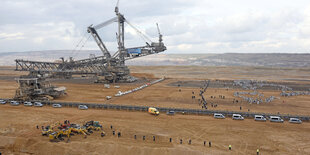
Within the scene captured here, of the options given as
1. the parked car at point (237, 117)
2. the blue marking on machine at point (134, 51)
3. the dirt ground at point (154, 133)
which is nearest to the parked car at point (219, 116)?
the dirt ground at point (154, 133)

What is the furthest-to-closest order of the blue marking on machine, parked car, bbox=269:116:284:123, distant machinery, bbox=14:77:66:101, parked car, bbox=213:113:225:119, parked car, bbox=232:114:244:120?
1. the blue marking on machine
2. distant machinery, bbox=14:77:66:101
3. parked car, bbox=213:113:225:119
4. parked car, bbox=232:114:244:120
5. parked car, bbox=269:116:284:123

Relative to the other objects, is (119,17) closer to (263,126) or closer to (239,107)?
(239,107)

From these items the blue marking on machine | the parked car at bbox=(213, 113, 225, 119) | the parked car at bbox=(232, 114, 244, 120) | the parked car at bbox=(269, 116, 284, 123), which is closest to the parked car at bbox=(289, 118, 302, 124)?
the parked car at bbox=(269, 116, 284, 123)

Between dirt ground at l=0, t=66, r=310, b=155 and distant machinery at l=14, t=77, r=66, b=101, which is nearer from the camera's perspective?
dirt ground at l=0, t=66, r=310, b=155

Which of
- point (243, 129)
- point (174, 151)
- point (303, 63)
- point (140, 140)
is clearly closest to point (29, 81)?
point (140, 140)

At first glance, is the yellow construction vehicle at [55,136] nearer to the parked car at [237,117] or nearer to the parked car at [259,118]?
the parked car at [237,117]

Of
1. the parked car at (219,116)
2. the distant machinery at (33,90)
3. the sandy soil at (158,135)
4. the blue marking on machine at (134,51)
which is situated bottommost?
the sandy soil at (158,135)

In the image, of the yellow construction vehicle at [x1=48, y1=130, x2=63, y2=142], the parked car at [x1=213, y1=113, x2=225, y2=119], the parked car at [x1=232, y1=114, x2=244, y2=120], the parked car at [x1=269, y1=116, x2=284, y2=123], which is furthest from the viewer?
the parked car at [x1=213, y1=113, x2=225, y2=119]

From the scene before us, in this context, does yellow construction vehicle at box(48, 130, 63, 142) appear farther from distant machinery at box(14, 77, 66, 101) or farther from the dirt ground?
distant machinery at box(14, 77, 66, 101)

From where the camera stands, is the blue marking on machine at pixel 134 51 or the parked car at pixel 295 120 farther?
the blue marking on machine at pixel 134 51

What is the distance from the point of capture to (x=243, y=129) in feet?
85.8

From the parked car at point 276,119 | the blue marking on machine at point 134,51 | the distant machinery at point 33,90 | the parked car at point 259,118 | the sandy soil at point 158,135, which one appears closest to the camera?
the sandy soil at point 158,135

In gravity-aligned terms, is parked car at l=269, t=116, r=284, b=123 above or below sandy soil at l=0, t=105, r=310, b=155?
above

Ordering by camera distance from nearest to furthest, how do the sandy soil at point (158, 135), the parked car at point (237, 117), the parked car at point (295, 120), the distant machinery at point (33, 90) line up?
1. the sandy soil at point (158, 135)
2. the parked car at point (295, 120)
3. the parked car at point (237, 117)
4. the distant machinery at point (33, 90)
